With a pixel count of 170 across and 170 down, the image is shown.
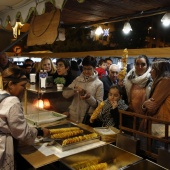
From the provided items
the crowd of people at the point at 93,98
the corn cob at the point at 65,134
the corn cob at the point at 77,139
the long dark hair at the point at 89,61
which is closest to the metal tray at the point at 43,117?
the crowd of people at the point at 93,98

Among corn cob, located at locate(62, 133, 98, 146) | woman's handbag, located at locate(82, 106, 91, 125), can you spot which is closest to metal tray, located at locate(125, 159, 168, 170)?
corn cob, located at locate(62, 133, 98, 146)

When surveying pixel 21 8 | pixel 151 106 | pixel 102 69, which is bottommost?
pixel 151 106

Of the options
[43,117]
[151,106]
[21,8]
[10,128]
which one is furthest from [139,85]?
[21,8]

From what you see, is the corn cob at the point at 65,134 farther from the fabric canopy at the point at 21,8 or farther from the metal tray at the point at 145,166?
the fabric canopy at the point at 21,8

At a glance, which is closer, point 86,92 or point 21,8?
point 86,92

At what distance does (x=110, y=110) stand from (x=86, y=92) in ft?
1.63

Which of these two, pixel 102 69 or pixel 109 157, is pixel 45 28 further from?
pixel 102 69

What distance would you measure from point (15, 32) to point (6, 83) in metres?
A: 2.17

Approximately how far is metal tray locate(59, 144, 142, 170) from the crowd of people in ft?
1.16

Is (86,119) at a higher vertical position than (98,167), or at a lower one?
higher

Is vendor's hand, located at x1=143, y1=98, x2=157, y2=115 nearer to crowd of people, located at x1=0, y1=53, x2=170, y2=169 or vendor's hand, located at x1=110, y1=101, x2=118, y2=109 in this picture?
crowd of people, located at x1=0, y1=53, x2=170, y2=169

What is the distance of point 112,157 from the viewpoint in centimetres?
190

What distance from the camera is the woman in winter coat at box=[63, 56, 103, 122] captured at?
2.79 meters

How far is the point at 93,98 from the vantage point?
2.71 meters
